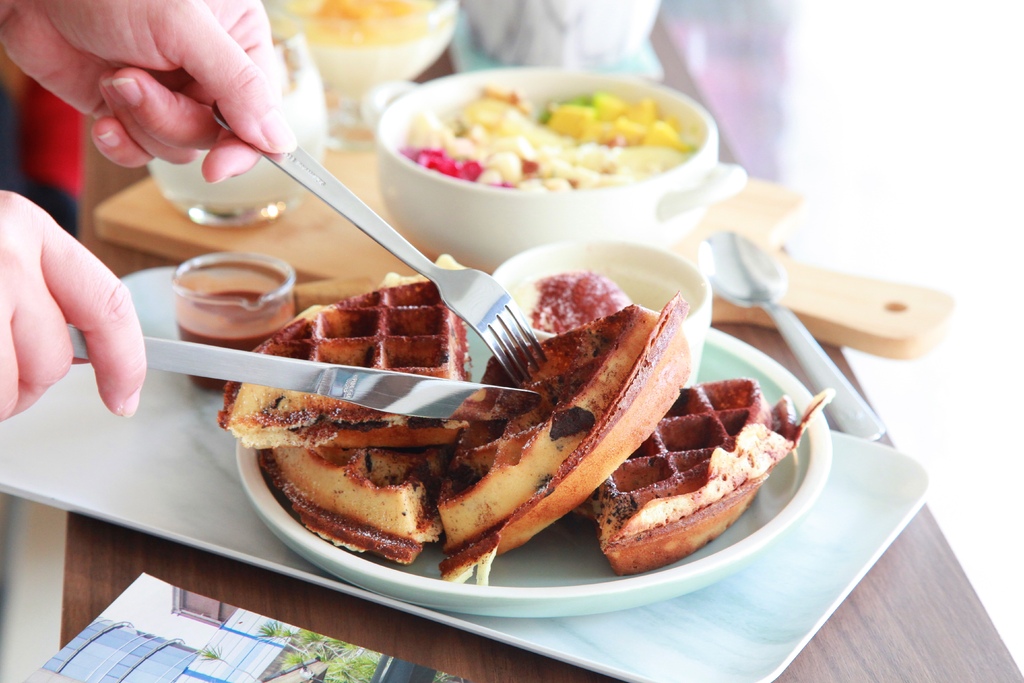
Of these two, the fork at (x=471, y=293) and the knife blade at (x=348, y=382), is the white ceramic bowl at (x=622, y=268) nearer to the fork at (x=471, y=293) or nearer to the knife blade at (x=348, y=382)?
the fork at (x=471, y=293)

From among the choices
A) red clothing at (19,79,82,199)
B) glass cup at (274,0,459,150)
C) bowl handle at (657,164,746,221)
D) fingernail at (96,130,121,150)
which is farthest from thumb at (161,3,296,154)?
red clothing at (19,79,82,199)

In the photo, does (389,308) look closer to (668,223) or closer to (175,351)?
(175,351)

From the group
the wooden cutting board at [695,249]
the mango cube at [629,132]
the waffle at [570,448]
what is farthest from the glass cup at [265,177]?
the waffle at [570,448]

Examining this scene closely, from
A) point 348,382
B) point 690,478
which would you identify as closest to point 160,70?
point 348,382

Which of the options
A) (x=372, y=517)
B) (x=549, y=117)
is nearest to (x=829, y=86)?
(x=549, y=117)

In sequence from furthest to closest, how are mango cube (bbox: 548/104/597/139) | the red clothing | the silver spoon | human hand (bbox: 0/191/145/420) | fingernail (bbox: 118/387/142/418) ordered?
the red clothing
mango cube (bbox: 548/104/597/139)
the silver spoon
fingernail (bbox: 118/387/142/418)
human hand (bbox: 0/191/145/420)

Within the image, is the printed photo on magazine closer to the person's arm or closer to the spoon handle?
the person's arm
